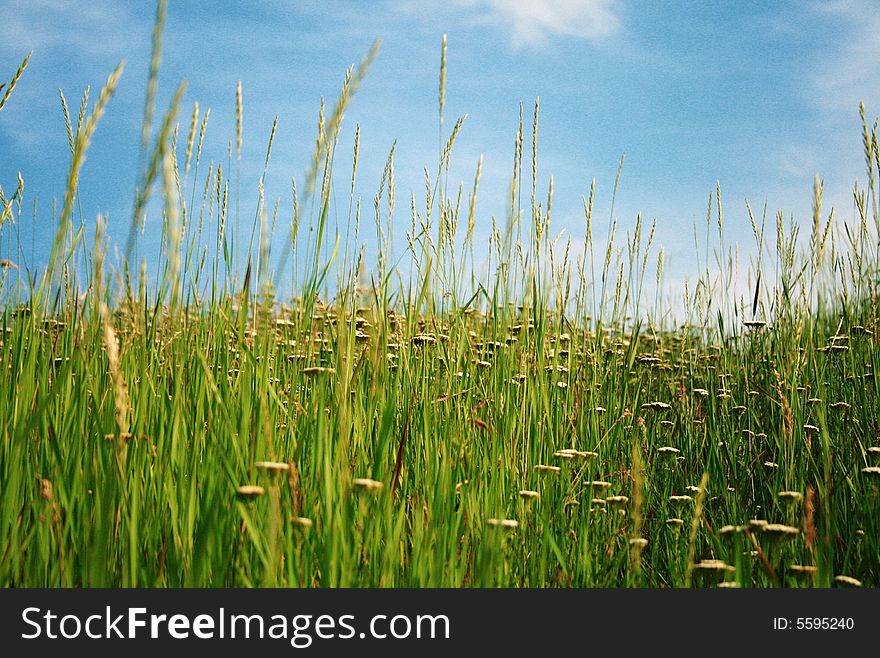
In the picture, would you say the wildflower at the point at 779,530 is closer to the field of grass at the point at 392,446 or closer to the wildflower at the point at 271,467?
the field of grass at the point at 392,446

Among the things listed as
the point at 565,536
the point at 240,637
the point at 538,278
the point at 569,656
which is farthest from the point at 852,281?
the point at 240,637

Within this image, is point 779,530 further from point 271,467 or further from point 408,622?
point 271,467

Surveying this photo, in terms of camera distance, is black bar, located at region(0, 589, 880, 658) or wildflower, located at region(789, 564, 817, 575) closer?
black bar, located at region(0, 589, 880, 658)

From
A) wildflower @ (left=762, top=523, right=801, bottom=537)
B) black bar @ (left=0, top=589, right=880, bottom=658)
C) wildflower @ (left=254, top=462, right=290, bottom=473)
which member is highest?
wildflower @ (left=254, top=462, right=290, bottom=473)

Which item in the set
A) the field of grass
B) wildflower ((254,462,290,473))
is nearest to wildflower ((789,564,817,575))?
the field of grass

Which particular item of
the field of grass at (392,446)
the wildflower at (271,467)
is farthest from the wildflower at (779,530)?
the wildflower at (271,467)

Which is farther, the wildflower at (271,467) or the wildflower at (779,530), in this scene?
the wildflower at (779,530)

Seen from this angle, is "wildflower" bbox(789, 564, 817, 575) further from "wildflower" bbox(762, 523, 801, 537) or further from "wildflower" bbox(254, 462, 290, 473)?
"wildflower" bbox(254, 462, 290, 473)

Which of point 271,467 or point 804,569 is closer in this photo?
point 271,467

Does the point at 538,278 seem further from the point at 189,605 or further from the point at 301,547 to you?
the point at 189,605

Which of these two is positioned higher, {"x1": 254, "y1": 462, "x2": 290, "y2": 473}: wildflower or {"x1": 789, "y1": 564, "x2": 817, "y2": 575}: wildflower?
{"x1": 254, "y1": 462, "x2": 290, "y2": 473}: wildflower

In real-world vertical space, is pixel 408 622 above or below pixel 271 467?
below

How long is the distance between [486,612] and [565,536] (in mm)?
712

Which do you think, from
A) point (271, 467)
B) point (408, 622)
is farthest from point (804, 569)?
point (271, 467)
